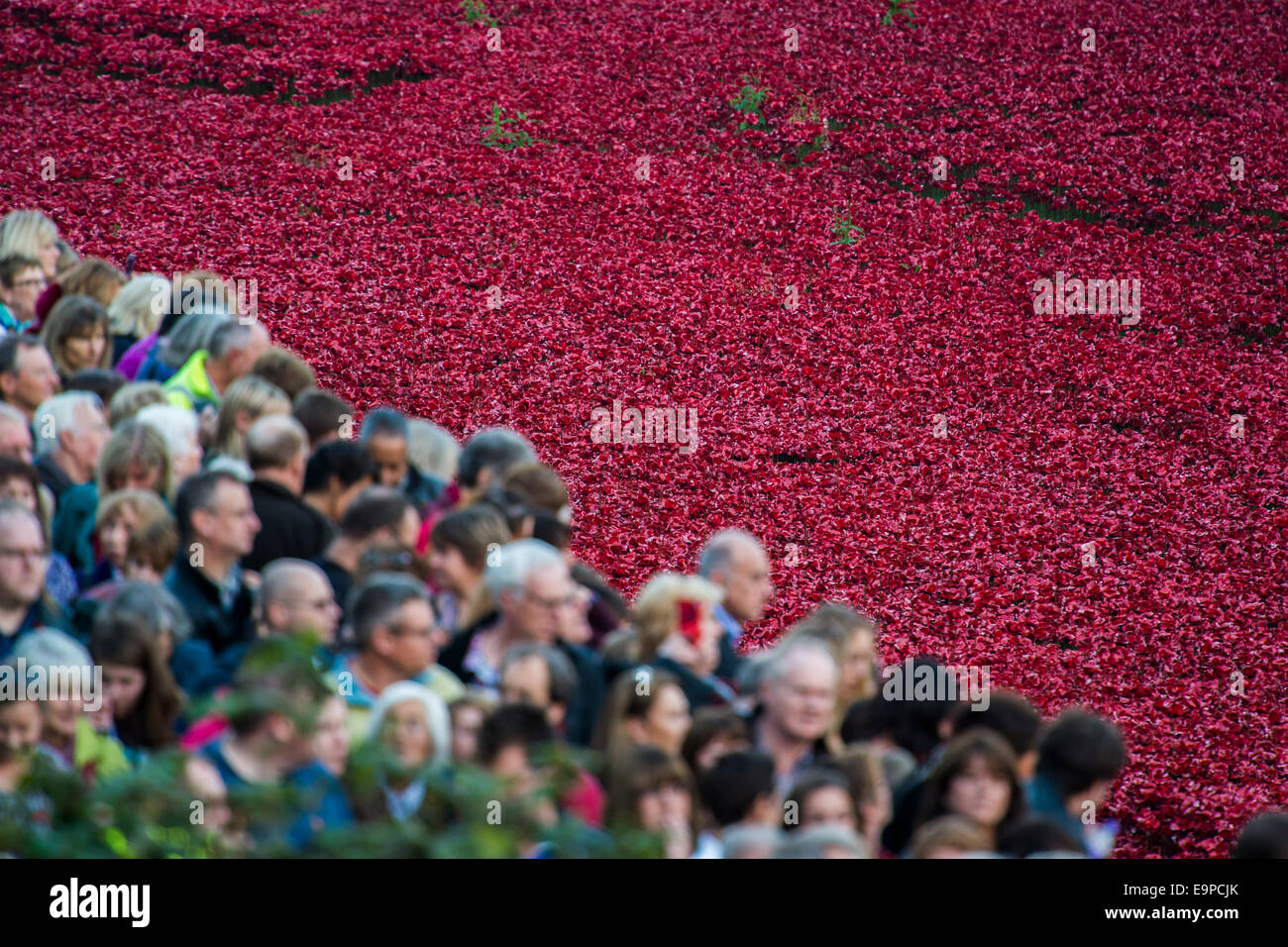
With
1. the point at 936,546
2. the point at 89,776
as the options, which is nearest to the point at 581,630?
the point at 89,776

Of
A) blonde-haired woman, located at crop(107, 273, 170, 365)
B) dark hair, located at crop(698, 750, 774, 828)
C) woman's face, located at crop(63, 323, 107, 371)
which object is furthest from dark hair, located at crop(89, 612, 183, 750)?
blonde-haired woman, located at crop(107, 273, 170, 365)

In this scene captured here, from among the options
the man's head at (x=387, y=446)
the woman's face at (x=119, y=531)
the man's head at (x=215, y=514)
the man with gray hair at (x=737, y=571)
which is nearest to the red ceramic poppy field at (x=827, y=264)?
the man with gray hair at (x=737, y=571)

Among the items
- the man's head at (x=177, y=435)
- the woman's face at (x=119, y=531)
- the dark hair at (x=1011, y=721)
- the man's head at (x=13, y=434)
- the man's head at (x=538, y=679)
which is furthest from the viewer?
the man's head at (x=177, y=435)

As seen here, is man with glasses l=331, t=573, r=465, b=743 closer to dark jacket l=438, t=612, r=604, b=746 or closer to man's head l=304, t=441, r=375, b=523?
dark jacket l=438, t=612, r=604, b=746

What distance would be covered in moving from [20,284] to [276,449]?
3283 millimetres

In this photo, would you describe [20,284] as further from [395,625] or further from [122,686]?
[395,625]

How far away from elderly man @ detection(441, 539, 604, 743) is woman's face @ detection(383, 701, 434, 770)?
529mm

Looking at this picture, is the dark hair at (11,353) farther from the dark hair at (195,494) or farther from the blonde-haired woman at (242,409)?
the dark hair at (195,494)

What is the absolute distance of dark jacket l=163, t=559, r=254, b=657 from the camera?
5676 mm

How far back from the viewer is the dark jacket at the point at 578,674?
5238 millimetres

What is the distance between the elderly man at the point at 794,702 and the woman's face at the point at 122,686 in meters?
1.96

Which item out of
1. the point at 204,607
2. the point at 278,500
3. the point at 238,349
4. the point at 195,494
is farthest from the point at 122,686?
the point at 238,349

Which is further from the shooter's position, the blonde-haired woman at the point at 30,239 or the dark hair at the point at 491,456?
the blonde-haired woman at the point at 30,239
